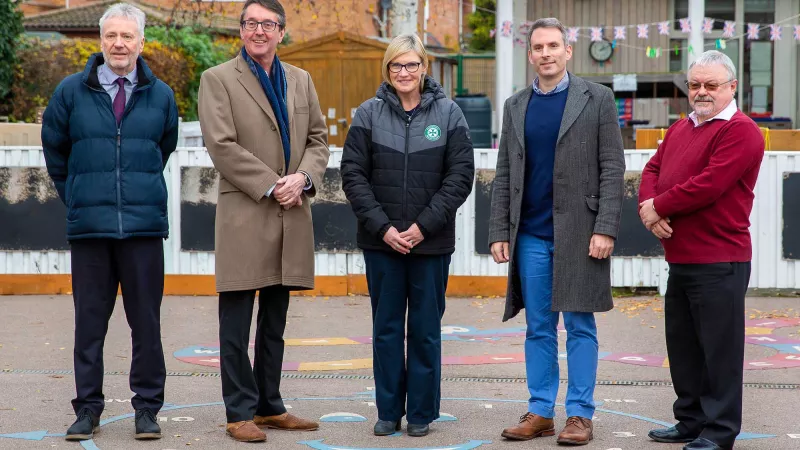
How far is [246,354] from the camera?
254 inches

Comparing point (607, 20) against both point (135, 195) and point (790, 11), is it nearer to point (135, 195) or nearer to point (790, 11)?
point (790, 11)

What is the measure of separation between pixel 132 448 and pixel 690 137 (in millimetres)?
3037

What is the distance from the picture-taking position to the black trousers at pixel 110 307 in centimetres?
641

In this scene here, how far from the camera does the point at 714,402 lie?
608 centimetres

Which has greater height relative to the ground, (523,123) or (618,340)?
(523,123)

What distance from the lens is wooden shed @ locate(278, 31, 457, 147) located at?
22.5 m

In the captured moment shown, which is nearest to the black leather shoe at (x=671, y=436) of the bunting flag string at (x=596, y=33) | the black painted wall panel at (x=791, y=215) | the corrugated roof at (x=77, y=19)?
the black painted wall panel at (x=791, y=215)

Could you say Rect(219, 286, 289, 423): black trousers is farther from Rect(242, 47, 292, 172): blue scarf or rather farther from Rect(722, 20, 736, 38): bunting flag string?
Rect(722, 20, 736, 38): bunting flag string

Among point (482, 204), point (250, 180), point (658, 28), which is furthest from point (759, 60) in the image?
point (250, 180)

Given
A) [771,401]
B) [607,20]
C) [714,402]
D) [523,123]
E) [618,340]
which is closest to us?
[714,402]

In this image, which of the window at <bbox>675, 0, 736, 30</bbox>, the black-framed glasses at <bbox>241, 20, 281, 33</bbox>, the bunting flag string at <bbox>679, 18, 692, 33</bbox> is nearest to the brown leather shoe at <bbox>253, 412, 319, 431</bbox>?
the black-framed glasses at <bbox>241, 20, 281, 33</bbox>

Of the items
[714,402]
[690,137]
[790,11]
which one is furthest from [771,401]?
[790,11]

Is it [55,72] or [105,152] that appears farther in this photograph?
[55,72]

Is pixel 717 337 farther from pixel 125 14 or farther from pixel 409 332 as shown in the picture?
pixel 125 14
